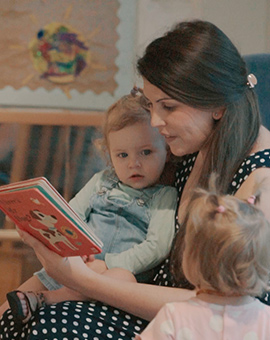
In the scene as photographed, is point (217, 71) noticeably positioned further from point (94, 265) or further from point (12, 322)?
point (12, 322)

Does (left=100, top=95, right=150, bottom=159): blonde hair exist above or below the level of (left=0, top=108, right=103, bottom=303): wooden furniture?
above

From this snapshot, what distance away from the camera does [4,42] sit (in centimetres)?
360

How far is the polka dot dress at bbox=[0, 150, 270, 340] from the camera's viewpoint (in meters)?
1.59

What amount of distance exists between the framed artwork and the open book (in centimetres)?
205

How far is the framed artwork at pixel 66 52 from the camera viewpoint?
3.62 metres

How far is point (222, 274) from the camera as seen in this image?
1194 millimetres

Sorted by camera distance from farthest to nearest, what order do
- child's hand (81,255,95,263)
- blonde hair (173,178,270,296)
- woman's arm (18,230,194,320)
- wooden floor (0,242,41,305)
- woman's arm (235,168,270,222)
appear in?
wooden floor (0,242,41,305) < child's hand (81,255,95,263) < woman's arm (18,230,194,320) < woman's arm (235,168,270,222) < blonde hair (173,178,270,296)

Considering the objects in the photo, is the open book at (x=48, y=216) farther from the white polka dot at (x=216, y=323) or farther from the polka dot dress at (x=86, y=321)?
the white polka dot at (x=216, y=323)

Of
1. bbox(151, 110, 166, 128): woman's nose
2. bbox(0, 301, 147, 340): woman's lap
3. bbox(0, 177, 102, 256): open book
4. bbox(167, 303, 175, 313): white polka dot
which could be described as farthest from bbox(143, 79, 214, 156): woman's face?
bbox(167, 303, 175, 313): white polka dot

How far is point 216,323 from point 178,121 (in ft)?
2.17

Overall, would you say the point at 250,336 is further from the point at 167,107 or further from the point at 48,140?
the point at 48,140

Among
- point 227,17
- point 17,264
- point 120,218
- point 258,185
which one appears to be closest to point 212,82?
point 258,185

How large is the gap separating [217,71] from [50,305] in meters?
0.78

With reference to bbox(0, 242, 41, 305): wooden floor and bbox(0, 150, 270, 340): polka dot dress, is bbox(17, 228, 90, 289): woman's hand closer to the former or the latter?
bbox(0, 150, 270, 340): polka dot dress
